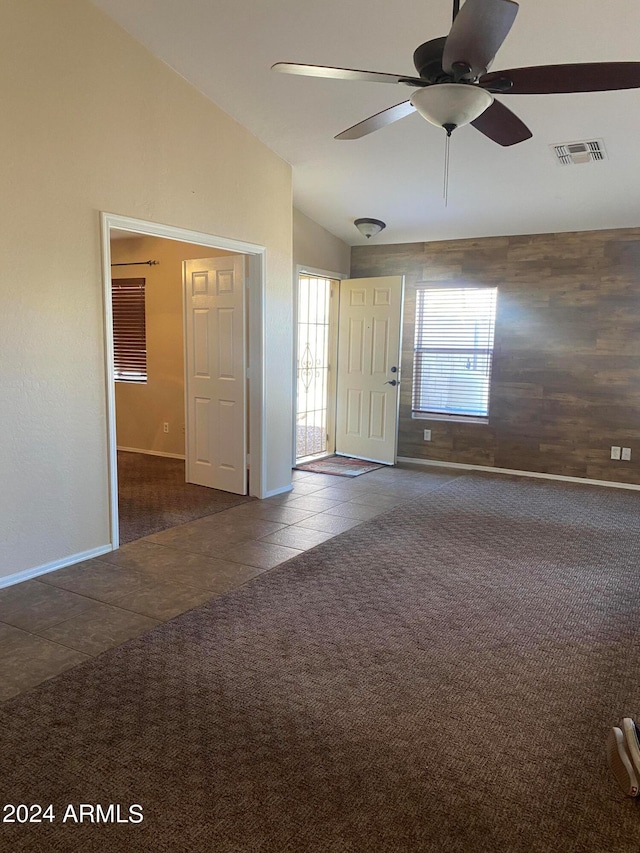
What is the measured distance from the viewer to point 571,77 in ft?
7.68

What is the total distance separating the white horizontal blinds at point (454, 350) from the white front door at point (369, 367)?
34 centimetres

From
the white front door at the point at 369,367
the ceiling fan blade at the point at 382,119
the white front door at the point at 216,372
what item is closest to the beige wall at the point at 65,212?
the white front door at the point at 216,372

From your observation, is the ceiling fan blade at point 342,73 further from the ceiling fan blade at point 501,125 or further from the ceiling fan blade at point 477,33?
the ceiling fan blade at point 501,125

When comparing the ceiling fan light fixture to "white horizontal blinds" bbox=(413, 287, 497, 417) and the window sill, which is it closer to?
"white horizontal blinds" bbox=(413, 287, 497, 417)

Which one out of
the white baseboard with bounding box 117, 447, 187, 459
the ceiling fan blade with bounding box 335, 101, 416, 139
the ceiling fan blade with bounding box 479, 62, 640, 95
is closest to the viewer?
the ceiling fan blade with bounding box 479, 62, 640, 95

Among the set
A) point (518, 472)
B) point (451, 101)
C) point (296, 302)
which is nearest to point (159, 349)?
point (296, 302)

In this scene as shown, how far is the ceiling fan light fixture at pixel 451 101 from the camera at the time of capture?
2.25m

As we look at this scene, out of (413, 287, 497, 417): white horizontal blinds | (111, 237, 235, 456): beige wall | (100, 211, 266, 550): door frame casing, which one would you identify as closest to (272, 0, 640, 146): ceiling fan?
(100, 211, 266, 550): door frame casing

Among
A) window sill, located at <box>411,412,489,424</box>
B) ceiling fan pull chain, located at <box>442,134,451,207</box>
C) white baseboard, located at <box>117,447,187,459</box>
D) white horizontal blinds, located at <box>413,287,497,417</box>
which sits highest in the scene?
ceiling fan pull chain, located at <box>442,134,451,207</box>

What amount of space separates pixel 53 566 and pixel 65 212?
203cm

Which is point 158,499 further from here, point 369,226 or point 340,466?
point 369,226

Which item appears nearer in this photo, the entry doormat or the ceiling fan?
the ceiling fan

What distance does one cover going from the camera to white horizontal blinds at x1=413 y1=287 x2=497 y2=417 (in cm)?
655

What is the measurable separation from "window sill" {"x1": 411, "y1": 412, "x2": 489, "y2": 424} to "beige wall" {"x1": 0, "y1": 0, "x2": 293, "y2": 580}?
3586mm
